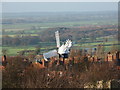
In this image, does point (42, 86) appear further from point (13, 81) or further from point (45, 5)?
point (45, 5)

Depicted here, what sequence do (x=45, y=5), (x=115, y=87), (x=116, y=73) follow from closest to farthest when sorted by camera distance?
(x=115, y=87)
(x=116, y=73)
(x=45, y=5)

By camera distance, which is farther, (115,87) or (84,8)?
(84,8)

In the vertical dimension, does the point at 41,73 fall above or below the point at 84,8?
below

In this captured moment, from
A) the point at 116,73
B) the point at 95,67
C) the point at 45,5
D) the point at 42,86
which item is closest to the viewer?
the point at 42,86

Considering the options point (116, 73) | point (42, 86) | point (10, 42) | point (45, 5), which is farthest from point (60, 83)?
point (45, 5)

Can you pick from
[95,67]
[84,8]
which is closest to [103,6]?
[84,8]

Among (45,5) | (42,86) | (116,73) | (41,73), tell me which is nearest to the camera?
(42,86)

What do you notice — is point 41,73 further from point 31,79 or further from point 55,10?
point 55,10

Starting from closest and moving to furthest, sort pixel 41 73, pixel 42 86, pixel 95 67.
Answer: pixel 42 86 → pixel 41 73 → pixel 95 67

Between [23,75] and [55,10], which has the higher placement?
[55,10]
